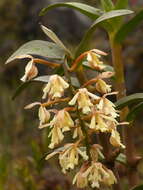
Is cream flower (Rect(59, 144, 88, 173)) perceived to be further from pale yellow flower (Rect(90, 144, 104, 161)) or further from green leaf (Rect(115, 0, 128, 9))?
green leaf (Rect(115, 0, 128, 9))

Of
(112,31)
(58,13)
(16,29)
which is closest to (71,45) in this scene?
(58,13)

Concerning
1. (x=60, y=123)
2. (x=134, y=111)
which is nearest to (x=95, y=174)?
(x=60, y=123)

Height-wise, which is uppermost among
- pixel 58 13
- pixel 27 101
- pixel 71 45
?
pixel 58 13

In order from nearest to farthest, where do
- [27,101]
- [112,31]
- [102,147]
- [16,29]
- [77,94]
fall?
[77,94]
[102,147]
[112,31]
[27,101]
[16,29]

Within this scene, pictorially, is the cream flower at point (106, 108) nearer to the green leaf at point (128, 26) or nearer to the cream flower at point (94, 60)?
the cream flower at point (94, 60)

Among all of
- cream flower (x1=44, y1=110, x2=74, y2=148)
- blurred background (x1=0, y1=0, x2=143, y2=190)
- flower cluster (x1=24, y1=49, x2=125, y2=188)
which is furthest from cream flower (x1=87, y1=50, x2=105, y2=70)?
blurred background (x1=0, y1=0, x2=143, y2=190)

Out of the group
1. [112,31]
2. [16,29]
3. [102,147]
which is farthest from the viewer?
[16,29]

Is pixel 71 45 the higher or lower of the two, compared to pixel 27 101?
higher

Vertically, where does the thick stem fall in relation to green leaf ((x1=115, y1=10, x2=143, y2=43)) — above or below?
below

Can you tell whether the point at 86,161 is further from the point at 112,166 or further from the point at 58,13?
the point at 58,13
